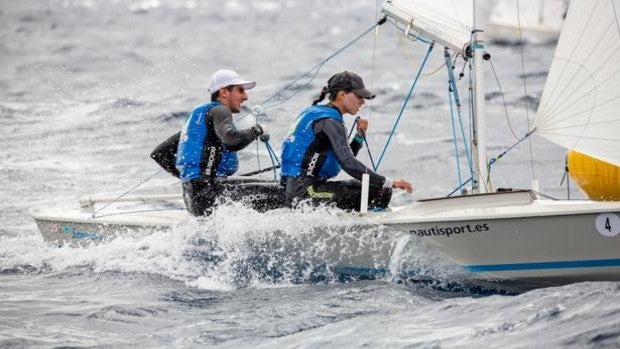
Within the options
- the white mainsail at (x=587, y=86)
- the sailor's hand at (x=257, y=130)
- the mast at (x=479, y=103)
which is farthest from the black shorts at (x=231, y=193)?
the white mainsail at (x=587, y=86)

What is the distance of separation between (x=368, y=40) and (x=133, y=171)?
1757cm

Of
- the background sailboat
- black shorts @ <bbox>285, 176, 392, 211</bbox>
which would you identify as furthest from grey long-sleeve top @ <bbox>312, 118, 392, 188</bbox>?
the background sailboat

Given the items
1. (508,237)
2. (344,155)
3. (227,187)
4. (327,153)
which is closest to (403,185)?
(344,155)

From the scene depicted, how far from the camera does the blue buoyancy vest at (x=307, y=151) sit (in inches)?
247

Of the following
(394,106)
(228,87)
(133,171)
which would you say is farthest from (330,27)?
(228,87)

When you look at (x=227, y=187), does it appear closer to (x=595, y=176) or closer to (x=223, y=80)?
(x=223, y=80)

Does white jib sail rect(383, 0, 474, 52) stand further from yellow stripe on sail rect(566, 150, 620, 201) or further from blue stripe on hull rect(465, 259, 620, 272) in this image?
blue stripe on hull rect(465, 259, 620, 272)

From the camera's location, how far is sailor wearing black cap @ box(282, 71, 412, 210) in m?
6.22

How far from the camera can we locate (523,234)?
18.2 ft

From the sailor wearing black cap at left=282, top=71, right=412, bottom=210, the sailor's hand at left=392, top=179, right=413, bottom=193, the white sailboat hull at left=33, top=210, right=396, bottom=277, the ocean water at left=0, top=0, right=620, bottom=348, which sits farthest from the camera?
the sailor wearing black cap at left=282, top=71, right=412, bottom=210

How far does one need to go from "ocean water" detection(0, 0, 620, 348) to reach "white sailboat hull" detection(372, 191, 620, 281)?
0.10 metres

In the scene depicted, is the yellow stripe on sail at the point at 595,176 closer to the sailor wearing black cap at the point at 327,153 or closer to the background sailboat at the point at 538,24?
the sailor wearing black cap at the point at 327,153

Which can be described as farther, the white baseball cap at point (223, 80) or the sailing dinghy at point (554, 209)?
Result: the white baseball cap at point (223, 80)

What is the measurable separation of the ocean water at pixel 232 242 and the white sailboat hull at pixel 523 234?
102 millimetres
